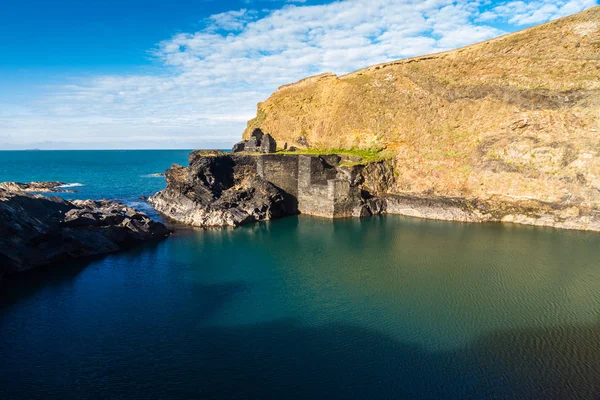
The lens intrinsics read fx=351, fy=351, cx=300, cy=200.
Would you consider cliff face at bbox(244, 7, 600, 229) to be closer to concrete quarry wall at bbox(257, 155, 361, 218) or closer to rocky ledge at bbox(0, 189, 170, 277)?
concrete quarry wall at bbox(257, 155, 361, 218)

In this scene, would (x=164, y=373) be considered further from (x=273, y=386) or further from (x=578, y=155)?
(x=578, y=155)

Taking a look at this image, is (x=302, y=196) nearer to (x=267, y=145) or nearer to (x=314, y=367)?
(x=267, y=145)

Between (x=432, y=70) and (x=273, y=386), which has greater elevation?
(x=432, y=70)

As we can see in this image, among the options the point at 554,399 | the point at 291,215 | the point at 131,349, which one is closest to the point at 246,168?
the point at 291,215

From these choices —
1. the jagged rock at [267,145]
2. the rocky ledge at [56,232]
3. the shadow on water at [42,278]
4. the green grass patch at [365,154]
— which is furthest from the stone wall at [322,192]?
the shadow on water at [42,278]

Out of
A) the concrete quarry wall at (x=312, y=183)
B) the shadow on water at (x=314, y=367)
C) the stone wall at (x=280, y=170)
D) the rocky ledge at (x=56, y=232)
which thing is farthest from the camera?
the stone wall at (x=280, y=170)

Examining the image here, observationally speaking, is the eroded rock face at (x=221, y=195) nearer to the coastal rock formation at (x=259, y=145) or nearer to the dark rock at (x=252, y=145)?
the coastal rock formation at (x=259, y=145)

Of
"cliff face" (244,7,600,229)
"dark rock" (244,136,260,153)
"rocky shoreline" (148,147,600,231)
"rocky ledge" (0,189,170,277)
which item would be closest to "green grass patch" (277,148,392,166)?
"rocky shoreline" (148,147,600,231)
